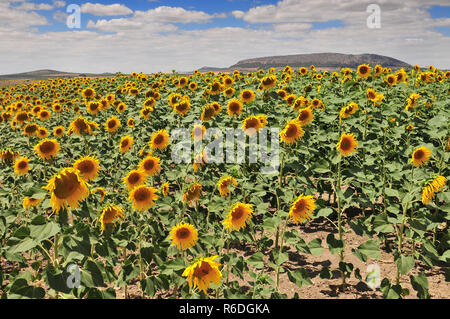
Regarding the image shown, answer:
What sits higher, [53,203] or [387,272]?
[53,203]

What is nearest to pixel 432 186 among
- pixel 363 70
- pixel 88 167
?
pixel 88 167

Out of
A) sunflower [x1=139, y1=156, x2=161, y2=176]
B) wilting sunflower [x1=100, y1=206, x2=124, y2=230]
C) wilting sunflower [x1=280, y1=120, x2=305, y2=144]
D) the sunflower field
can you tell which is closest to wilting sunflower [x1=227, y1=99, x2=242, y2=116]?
the sunflower field

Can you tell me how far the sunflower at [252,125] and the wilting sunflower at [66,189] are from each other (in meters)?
2.92

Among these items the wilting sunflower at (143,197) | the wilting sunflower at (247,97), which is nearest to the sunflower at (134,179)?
the wilting sunflower at (143,197)

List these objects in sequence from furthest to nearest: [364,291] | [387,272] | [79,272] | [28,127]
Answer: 1. [28,127]
2. [387,272]
3. [364,291]
4. [79,272]

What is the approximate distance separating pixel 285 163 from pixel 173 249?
1.91m

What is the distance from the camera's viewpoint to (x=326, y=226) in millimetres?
5594

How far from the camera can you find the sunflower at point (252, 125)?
16.4 feet

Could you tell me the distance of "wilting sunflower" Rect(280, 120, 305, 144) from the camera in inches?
161

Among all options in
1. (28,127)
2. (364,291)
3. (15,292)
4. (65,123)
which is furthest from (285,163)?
(65,123)

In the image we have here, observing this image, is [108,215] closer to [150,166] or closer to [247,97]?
[150,166]

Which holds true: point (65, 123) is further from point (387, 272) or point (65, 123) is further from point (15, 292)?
point (387, 272)

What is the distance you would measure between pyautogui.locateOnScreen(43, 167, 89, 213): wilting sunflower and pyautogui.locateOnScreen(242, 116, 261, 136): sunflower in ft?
9.57

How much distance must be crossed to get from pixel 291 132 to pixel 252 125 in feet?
3.41
